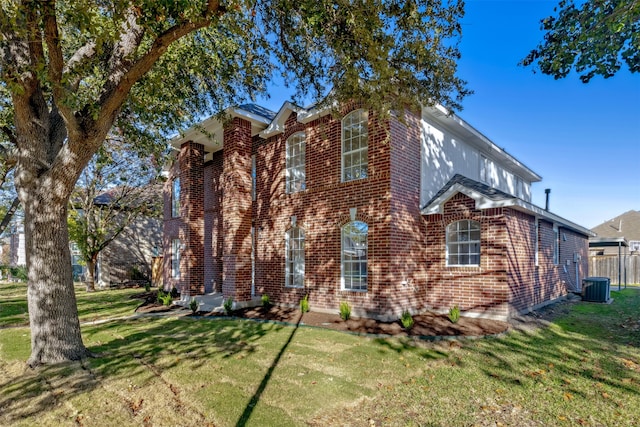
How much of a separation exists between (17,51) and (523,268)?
12.7 m

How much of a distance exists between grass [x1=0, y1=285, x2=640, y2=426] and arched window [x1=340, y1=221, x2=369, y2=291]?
2.25 m

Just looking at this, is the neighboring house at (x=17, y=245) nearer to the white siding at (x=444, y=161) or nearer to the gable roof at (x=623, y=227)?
the white siding at (x=444, y=161)

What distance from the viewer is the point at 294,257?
11.9 metres

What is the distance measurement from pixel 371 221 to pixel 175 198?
10.8 metres

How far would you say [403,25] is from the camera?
20.3ft

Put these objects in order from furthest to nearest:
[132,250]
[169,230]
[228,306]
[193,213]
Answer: [132,250], [169,230], [193,213], [228,306]

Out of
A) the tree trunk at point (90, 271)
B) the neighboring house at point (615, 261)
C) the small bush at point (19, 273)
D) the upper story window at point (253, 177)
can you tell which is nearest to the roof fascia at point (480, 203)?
the upper story window at point (253, 177)

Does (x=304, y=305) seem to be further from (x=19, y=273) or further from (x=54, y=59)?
(x=19, y=273)

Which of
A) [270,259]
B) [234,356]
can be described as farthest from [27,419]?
[270,259]

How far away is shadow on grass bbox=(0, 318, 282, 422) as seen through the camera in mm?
4665

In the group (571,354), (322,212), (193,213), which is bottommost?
(571,354)

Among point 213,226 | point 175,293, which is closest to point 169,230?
point 213,226

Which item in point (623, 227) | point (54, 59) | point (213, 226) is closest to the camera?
point (54, 59)

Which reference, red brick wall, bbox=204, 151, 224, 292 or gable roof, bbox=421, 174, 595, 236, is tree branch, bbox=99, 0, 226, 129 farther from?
red brick wall, bbox=204, 151, 224, 292
